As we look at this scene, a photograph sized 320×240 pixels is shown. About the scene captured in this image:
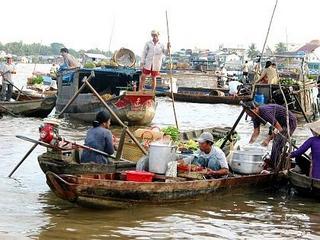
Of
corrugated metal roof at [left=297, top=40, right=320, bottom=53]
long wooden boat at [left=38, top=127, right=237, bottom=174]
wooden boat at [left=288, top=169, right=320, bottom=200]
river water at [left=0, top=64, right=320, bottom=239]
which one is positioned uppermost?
corrugated metal roof at [left=297, top=40, right=320, bottom=53]

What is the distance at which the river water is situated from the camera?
22.2 feet

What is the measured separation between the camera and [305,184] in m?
8.53

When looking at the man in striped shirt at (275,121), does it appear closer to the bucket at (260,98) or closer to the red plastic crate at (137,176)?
the red plastic crate at (137,176)

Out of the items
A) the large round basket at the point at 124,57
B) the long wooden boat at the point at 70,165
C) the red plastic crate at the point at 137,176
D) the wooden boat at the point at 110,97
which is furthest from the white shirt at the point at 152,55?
the red plastic crate at the point at 137,176

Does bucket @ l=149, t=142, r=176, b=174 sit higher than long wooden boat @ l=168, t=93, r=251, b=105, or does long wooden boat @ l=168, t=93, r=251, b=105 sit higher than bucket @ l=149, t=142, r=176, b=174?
long wooden boat @ l=168, t=93, r=251, b=105

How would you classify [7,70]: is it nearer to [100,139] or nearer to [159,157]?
[100,139]

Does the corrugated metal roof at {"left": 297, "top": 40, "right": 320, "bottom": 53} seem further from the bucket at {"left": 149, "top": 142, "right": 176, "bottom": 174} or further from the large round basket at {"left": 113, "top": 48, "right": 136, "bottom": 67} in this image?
the bucket at {"left": 149, "top": 142, "right": 176, "bottom": 174}

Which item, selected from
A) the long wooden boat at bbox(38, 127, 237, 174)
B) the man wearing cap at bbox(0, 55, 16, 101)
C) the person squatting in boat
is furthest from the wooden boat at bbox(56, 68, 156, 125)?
the person squatting in boat

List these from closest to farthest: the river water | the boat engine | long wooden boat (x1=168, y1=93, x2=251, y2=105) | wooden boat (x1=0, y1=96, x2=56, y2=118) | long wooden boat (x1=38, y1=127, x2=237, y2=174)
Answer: the river water → long wooden boat (x1=38, y1=127, x2=237, y2=174) → the boat engine → wooden boat (x1=0, y1=96, x2=56, y2=118) → long wooden boat (x1=168, y1=93, x2=251, y2=105)

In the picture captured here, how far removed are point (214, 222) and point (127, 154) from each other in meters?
2.69

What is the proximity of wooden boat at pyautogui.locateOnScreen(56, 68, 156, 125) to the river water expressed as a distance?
24.2ft

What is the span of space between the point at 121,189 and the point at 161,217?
2.13ft

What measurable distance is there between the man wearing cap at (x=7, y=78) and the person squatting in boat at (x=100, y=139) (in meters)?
12.2

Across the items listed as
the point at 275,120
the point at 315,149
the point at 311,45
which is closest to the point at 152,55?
the point at 275,120
